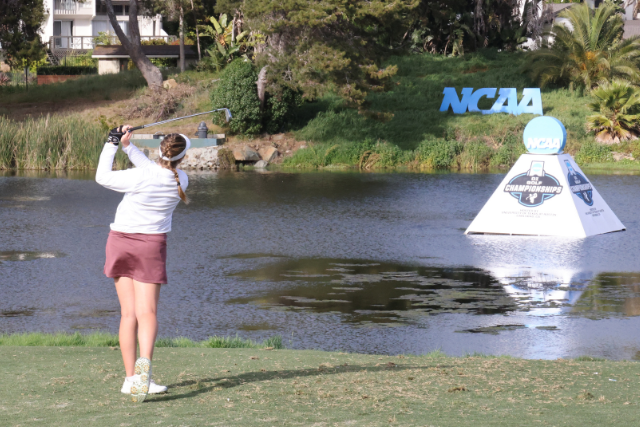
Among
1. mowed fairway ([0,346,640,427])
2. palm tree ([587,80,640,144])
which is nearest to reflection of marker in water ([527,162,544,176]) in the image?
mowed fairway ([0,346,640,427])

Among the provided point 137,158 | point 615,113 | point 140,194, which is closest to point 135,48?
point 615,113

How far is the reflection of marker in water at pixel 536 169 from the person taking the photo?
15547 mm

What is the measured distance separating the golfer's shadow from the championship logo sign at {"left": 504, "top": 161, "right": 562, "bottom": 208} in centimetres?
963

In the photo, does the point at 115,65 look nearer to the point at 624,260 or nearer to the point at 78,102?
the point at 78,102

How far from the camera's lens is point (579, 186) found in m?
15.5

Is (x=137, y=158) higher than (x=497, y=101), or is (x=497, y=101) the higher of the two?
(x=497, y=101)

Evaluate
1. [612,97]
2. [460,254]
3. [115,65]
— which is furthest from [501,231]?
[115,65]

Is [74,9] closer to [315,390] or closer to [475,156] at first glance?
[475,156]

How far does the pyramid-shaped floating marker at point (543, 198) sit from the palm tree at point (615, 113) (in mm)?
20290

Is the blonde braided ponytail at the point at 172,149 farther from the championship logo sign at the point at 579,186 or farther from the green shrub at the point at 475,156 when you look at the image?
the green shrub at the point at 475,156

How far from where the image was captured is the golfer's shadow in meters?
5.45

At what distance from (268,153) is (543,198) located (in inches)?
771

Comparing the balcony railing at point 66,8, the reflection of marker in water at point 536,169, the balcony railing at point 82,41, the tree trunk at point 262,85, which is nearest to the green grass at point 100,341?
the reflection of marker in water at point 536,169

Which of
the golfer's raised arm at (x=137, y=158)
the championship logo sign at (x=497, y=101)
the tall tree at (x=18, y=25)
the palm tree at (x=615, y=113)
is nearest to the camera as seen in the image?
the golfer's raised arm at (x=137, y=158)
